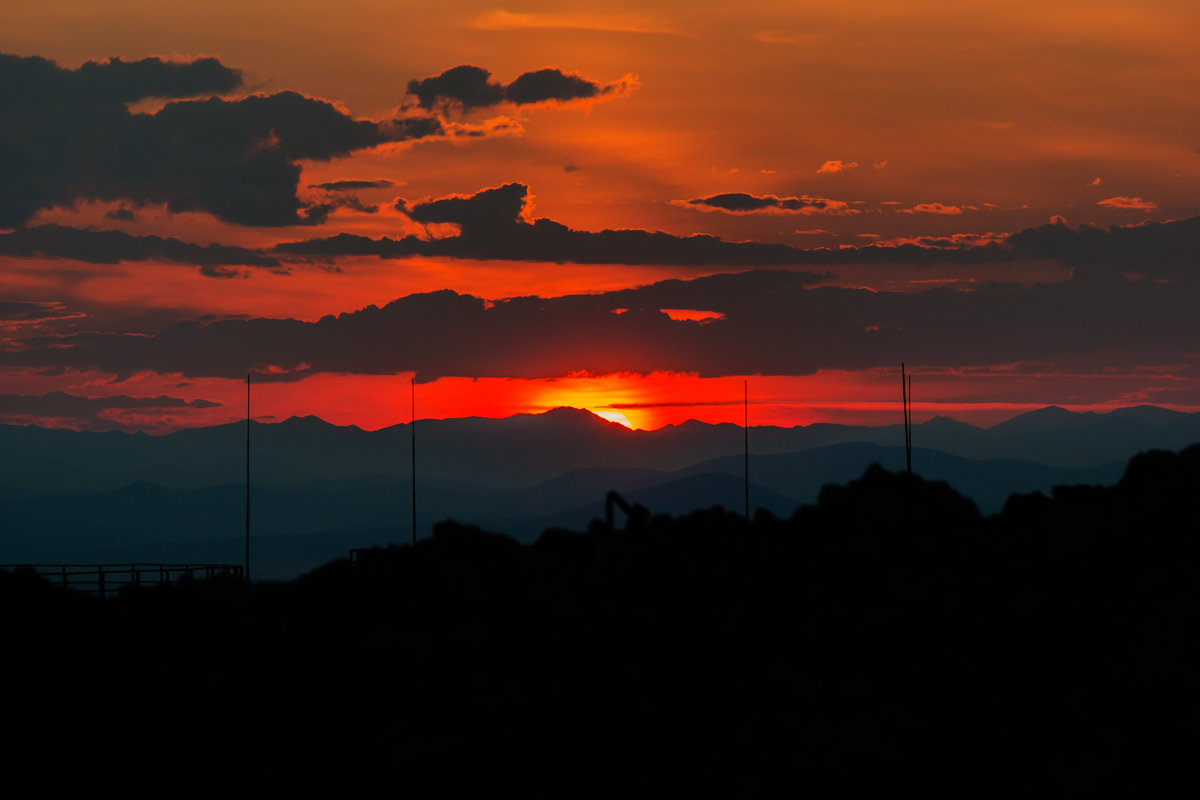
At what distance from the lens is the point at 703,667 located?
72.2 feet

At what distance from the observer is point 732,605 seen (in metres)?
22.6

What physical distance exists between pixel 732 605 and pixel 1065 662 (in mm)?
5886

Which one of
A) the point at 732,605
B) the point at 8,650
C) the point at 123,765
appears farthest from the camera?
the point at 8,650

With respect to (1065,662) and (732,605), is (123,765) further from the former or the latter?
(1065,662)

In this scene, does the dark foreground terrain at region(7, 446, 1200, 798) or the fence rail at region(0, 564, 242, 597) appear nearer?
the dark foreground terrain at region(7, 446, 1200, 798)

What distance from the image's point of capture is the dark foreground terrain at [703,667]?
19.1 metres

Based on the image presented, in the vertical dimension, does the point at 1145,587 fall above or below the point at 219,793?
above

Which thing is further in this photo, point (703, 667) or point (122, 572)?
point (122, 572)

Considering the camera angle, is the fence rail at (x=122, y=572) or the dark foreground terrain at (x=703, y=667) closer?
the dark foreground terrain at (x=703, y=667)

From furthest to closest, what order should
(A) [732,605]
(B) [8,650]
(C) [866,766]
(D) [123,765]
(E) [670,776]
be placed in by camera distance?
(B) [8,650], (D) [123,765], (A) [732,605], (E) [670,776], (C) [866,766]

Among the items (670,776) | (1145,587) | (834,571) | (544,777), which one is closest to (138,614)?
(544,777)

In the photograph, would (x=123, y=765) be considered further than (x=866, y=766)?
Yes

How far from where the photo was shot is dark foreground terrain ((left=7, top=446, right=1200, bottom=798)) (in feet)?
62.7

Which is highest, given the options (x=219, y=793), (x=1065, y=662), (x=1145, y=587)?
(x=1145, y=587)
